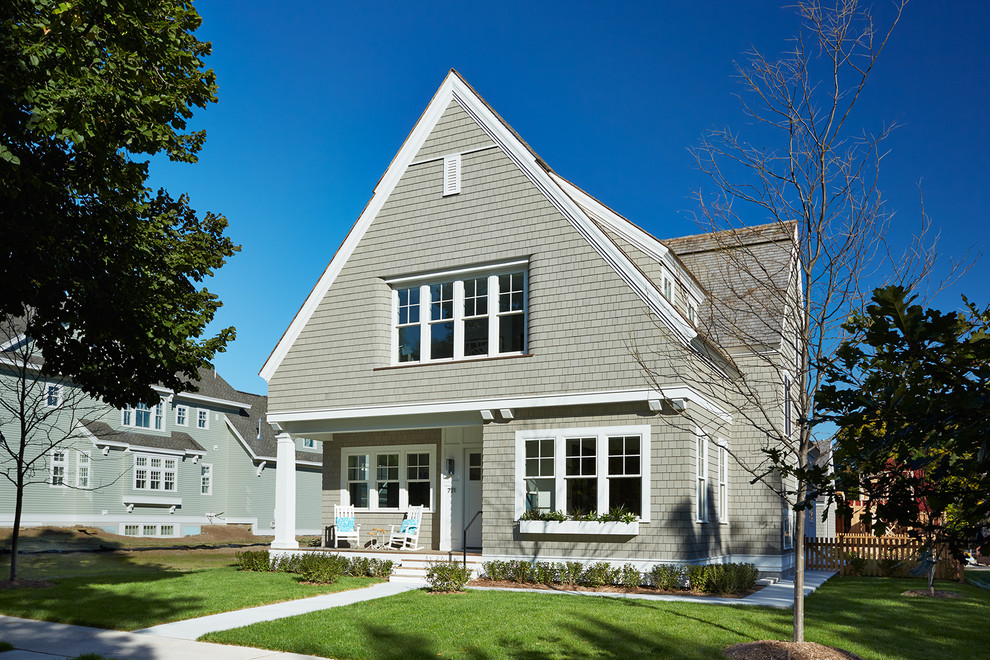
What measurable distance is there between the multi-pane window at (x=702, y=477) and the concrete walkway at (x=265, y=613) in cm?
580

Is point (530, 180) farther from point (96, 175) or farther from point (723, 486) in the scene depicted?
point (96, 175)

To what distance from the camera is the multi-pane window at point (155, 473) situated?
119 feet

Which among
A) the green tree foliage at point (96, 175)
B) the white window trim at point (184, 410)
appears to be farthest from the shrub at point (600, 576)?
the white window trim at point (184, 410)

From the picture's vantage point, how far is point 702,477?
54.4ft

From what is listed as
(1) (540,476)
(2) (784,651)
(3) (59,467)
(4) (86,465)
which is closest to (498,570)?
(1) (540,476)

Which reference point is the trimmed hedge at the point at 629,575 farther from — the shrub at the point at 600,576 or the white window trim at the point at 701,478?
the white window trim at the point at 701,478

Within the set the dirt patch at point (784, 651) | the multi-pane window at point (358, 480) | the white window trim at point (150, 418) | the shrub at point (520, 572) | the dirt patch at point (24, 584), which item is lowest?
the dirt patch at point (24, 584)

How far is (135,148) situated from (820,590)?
49.2ft

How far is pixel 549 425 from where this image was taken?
16.7 metres

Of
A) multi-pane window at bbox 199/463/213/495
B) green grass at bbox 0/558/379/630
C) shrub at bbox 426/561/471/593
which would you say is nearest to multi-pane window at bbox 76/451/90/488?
multi-pane window at bbox 199/463/213/495

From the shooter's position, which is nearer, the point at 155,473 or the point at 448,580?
the point at 448,580

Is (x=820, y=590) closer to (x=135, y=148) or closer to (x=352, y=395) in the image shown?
(x=352, y=395)

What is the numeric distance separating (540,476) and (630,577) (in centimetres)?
274

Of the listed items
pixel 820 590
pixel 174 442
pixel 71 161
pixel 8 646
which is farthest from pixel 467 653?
pixel 174 442
